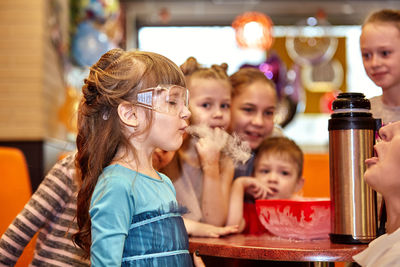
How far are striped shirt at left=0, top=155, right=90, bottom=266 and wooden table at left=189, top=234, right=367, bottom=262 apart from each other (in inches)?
16.2

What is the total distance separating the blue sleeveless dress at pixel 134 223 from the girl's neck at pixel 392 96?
1.23 meters

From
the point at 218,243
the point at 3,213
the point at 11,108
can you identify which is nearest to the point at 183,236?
the point at 218,243

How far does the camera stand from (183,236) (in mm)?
1476

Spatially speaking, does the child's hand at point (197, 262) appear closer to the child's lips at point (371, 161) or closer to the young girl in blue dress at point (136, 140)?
the young girl in blue dress at point (136, 140)

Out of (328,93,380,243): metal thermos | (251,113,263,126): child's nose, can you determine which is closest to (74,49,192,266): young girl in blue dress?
(328,93,380,243): metal thermos

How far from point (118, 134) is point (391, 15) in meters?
1.40

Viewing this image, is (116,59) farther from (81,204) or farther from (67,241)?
(67,241)

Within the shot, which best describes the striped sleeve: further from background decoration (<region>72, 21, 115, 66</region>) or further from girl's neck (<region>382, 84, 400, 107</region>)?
background decoration (<region>72, 21, 115, 66</region>)

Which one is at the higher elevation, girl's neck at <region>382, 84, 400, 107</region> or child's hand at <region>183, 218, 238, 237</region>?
girl's neck at <region>382, 84, 400, 107</region>

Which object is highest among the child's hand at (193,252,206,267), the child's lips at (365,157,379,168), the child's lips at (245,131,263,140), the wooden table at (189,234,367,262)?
the child's lips at (245,131,263,140)

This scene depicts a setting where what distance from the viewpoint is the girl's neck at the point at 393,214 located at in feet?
4.74

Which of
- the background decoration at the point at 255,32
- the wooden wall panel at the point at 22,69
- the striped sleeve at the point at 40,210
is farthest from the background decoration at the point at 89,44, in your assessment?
the striped sleeve at the point at 40,210

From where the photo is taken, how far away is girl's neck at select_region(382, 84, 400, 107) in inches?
92.7

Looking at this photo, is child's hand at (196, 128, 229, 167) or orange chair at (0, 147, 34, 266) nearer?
child's hand at (196, 128, 229, 167)
